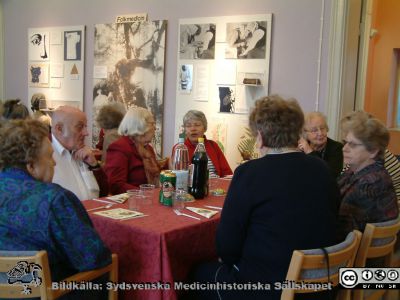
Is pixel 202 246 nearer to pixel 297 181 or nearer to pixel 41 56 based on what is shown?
pixel 297 181

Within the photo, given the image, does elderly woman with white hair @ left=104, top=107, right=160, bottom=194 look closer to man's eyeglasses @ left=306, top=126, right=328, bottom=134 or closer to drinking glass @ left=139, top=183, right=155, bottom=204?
drinking glass @ left=139, top=183, right=155, bottom=204

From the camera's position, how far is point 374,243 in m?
2.04

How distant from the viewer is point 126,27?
534 centimetres

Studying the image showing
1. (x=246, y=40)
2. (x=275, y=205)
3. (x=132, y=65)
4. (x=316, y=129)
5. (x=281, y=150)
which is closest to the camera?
(x=275, y=205)

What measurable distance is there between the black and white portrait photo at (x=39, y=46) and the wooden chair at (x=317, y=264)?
18.0 feet

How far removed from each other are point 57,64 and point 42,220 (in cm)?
494

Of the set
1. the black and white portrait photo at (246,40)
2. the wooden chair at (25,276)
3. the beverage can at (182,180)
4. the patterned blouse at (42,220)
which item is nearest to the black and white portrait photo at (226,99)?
the black and white portrait photo at (246,40)

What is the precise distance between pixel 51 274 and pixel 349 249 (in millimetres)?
1155

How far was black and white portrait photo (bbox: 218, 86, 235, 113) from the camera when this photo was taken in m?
4.65

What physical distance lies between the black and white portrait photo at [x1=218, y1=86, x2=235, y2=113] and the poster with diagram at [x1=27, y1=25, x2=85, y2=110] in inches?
83.8

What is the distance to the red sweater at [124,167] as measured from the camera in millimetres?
3027

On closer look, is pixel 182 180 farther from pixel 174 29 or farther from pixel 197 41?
pixel 174 29

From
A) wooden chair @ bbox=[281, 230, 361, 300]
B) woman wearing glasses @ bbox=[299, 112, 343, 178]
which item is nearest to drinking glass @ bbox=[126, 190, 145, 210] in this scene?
wooden chair @ bbox=[281, 230, 361, 300]

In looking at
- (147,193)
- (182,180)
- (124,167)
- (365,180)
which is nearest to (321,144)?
(365,180)
